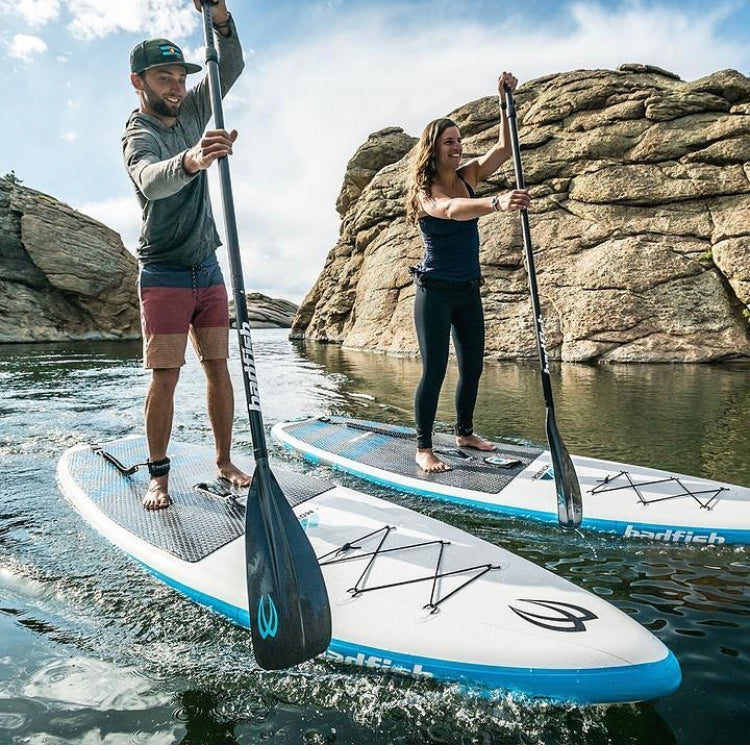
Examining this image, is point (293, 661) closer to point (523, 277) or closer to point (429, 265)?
point (429, 265)

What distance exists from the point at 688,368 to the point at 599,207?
8.01 m

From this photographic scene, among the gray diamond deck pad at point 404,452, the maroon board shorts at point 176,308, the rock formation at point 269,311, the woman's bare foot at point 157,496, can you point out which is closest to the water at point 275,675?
the gray diamond deck pad at point 404,452

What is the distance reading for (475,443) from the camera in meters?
5.04

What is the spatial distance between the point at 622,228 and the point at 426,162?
51.1 feet

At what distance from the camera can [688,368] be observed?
12.8 m

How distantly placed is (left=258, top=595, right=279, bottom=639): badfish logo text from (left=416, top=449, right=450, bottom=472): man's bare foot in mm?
2380

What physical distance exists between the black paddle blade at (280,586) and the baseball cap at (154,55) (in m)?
2.69

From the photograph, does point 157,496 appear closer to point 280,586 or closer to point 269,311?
point 280,586

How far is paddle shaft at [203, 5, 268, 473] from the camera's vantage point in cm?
267

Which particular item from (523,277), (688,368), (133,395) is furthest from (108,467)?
(523,277)

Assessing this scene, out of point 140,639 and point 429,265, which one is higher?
point 429,265

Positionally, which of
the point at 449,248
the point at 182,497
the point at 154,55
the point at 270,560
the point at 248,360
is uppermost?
the point at 154,55

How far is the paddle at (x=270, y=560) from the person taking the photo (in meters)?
2.14

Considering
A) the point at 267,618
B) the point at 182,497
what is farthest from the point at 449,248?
the point at 267,618
